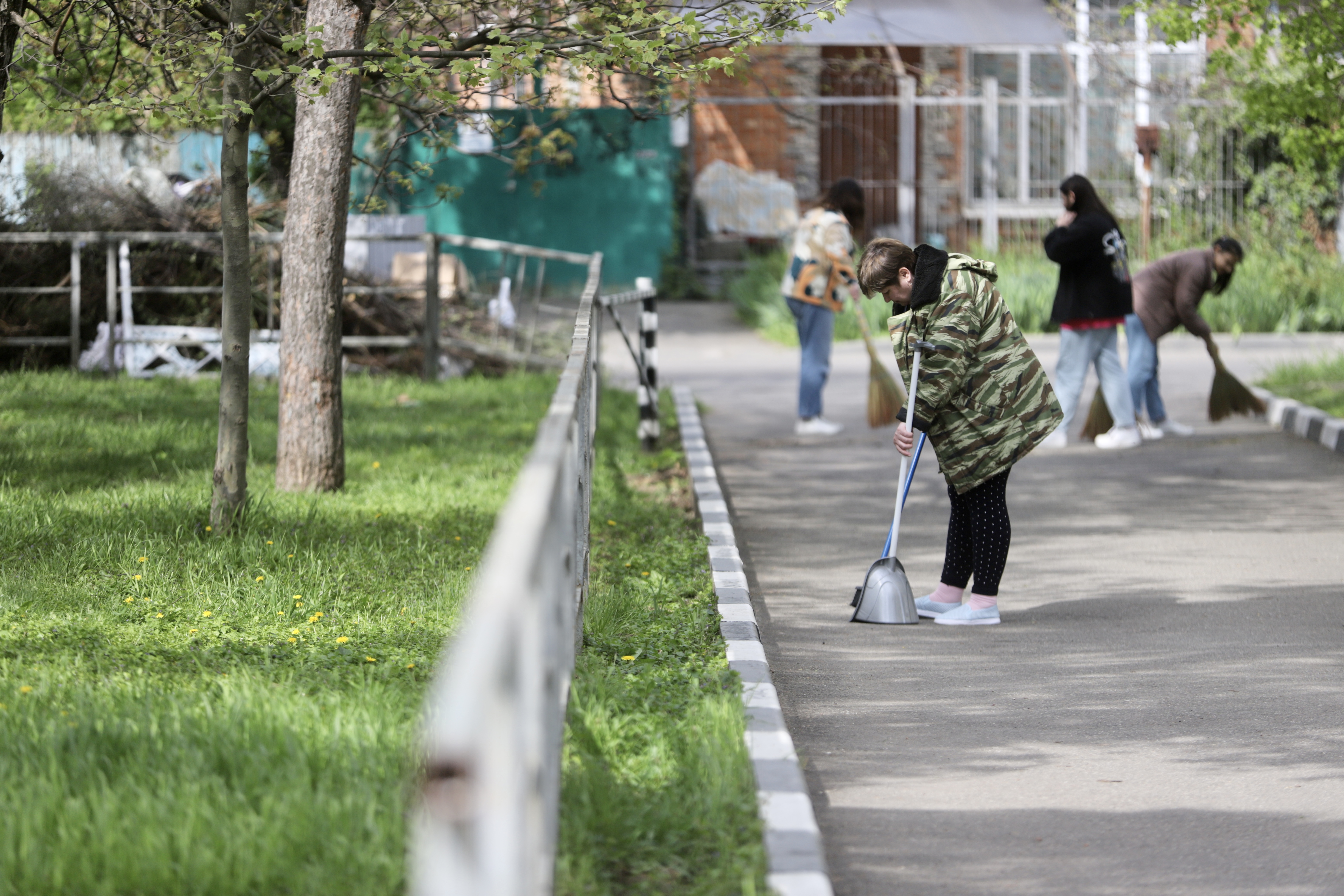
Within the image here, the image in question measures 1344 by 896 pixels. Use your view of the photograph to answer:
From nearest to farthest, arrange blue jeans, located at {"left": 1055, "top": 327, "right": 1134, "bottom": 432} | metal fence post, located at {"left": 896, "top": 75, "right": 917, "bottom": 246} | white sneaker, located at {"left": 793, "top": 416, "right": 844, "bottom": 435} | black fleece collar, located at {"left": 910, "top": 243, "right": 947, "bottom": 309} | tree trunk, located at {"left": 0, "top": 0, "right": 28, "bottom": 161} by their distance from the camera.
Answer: black fleece collar, located at {"left": 910, "top": 243, "right": 947, "bottom": 309}
tree trunk, located at {"left": 0, "top": 0, "right": 28, "bottom": 161}
blue jeans, located at {"left": 1055, "top": 327, "right": 1134, "bottom": 432}
white sneaker, located at {"left": 793, "top": 416, "right": 844, "bottom": 435}
metal fence post, located at {"left": 896, "top": 75, "right": 917, "bottom": 246}

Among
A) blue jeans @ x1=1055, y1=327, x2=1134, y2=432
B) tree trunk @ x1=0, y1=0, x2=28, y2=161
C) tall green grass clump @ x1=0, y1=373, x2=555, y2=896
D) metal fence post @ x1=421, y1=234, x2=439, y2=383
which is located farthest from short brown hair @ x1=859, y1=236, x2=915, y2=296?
metal fence post @ x1=421, y1=234, x2=439, y2=383

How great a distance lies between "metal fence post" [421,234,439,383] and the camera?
13156 mm

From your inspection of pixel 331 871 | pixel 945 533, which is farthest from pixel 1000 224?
pixel 331 871

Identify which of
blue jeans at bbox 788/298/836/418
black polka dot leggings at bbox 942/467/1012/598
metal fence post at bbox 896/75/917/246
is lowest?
black polka dot leggings at bbox 942/467/1012/598

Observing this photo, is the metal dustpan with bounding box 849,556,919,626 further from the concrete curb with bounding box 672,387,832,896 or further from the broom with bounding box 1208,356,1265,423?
the broom with bounding box 1208,356,1265,423

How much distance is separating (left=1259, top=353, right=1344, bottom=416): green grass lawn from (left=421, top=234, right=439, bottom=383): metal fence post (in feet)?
22.6

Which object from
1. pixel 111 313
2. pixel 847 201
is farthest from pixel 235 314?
pixel 111 313

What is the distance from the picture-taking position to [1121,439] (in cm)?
1080

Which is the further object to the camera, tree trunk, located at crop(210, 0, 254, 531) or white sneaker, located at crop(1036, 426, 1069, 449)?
white sneaker, located at crop(1036, 426, 1069, 449)

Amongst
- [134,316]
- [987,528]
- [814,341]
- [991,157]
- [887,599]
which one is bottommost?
[887,599]

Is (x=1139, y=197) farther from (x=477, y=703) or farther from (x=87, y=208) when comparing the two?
(x=477, y=703)

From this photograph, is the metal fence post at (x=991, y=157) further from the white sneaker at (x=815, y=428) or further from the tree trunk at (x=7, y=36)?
the tree trunk at (x=7, y=36)

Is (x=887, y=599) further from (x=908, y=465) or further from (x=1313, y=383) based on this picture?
(x=1313, y=383)

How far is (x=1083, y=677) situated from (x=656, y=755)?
2.06 m
